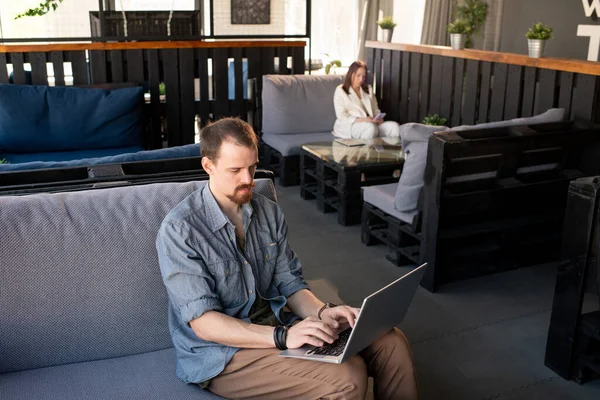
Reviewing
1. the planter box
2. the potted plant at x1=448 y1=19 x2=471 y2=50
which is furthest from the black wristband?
the planter box

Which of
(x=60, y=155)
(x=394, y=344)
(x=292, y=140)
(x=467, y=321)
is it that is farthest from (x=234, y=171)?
(x=292, y=140)

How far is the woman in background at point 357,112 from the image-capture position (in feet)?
19.9

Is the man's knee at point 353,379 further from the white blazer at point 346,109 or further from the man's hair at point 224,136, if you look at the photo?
the white blazer at point 346,109

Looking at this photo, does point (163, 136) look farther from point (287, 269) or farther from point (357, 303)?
point (287, 269)

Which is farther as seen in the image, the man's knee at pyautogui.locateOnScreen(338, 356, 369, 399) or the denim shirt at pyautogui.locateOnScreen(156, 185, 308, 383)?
the denim shirt at pyautogui.locateOnScreen(156, 185, 308, 383)

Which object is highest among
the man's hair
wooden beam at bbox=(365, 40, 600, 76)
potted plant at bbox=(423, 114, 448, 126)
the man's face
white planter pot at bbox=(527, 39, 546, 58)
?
white planter pot at bbox=(527, 39, 546, 58)

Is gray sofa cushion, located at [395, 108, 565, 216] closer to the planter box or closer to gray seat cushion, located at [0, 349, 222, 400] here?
gray seat cushion, located at [0, 349, 222, 400]

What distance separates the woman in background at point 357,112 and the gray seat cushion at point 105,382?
4099 millimetres

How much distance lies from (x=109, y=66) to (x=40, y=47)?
624 millimetres

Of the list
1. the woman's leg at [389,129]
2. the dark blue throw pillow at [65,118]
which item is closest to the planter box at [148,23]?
the dark blue throw pillow at [65,118]

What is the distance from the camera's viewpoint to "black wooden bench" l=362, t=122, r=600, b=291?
374 centimetres

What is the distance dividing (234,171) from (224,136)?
119 mm

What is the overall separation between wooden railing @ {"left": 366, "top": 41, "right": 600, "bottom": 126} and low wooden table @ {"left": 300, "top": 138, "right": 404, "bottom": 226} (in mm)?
809

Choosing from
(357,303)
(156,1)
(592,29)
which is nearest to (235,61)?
(156,1)
